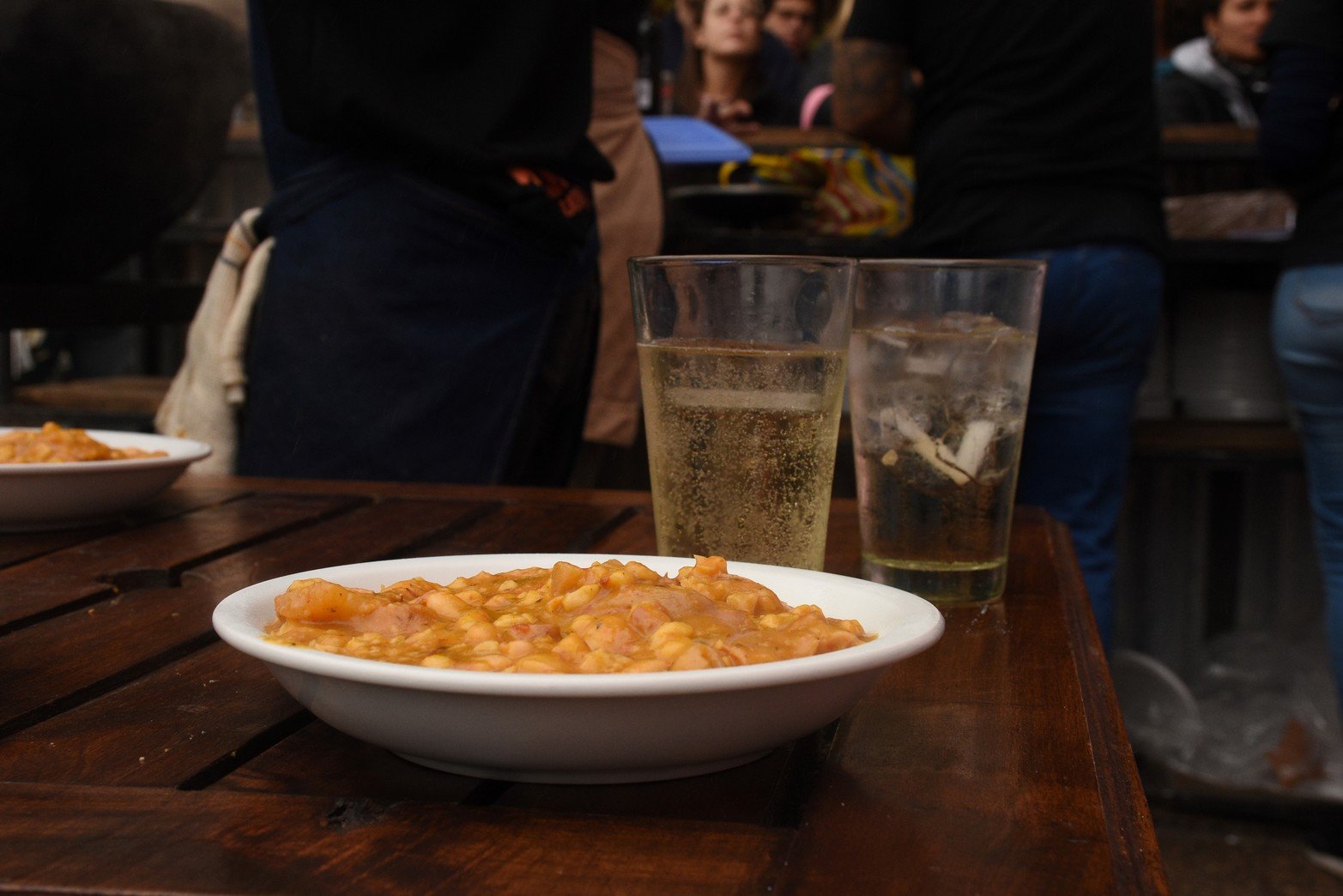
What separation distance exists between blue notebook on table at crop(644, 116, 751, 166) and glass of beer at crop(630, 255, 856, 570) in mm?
2002

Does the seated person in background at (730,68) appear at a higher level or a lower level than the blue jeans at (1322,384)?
higher

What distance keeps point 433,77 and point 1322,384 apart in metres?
1.53

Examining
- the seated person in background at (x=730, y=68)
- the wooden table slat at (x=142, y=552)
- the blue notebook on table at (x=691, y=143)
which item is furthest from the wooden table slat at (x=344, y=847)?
the seated person in background at (x=730, y=68)

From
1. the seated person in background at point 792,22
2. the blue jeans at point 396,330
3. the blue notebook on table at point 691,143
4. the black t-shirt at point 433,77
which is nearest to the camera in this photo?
the black t-shirt at point 433,77

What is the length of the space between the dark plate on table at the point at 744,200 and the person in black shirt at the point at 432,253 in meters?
1.02

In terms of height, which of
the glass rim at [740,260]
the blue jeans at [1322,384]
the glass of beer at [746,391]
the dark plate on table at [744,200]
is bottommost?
the blue jeans at [1322,384]

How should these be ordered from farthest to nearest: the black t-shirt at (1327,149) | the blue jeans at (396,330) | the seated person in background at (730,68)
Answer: the seated person in background at (730,68) < the black t-shirt at (1327,149) < the blue jeans at (396,330)

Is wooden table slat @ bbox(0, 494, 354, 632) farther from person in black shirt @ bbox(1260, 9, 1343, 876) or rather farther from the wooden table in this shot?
person in black shirt @ bbox(1260, 9, 1343, 876)

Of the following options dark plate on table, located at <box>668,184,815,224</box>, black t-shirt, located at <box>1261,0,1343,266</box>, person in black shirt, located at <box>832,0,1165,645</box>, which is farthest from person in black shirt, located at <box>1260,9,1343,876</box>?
dark plate on table, located at <box>668,184,815,224</box>

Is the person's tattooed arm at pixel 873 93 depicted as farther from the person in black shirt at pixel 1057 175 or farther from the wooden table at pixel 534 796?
the wooden table at pixel 534 796

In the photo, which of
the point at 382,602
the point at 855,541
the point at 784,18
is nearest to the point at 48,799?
the point at 382,602

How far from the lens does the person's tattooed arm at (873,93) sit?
7.64ft

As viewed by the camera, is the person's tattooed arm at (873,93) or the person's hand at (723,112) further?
the person's hand at (723,112)

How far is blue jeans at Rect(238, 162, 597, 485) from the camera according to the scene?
1.86 metres
